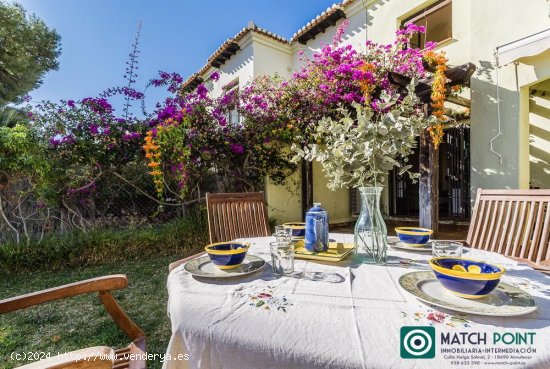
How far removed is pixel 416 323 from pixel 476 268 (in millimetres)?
415

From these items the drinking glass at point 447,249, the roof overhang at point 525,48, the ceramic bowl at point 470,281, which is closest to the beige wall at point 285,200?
the roof overhang at point 525,48

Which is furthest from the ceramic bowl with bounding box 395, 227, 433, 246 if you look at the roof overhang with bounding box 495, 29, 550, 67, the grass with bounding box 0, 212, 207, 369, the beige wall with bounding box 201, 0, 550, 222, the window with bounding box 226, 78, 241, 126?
the window with bounding box 226, 78, 241, 126

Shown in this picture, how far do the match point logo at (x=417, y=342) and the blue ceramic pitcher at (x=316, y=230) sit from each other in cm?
70

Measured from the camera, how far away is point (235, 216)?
2.34 m

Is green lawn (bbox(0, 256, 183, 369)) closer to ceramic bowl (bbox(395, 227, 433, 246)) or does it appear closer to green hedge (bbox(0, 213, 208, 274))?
green hedge (bbox(0, 213, 208, 274))

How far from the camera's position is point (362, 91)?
4539 millimetres

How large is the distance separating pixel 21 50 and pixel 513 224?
12.3 meters

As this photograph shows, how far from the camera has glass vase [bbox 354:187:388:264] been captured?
1318mm

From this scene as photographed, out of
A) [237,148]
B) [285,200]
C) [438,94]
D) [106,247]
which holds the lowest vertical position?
[106,247]

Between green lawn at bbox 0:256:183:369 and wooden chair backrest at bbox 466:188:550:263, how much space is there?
2.32 metres

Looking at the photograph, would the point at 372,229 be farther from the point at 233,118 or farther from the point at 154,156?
the point at 233,118

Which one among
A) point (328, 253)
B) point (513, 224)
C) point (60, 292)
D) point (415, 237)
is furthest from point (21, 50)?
point (513, 224)

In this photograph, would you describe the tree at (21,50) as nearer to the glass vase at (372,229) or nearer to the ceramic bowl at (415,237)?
the glass vase at (372,229)

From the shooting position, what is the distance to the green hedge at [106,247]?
368cm
